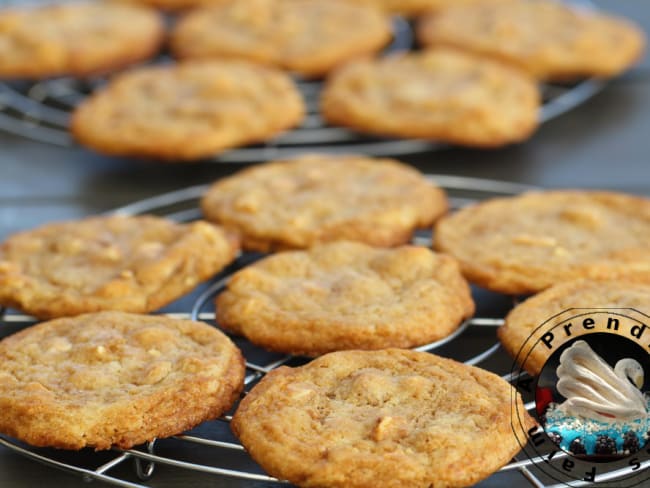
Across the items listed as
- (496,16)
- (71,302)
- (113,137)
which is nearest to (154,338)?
(71,302)

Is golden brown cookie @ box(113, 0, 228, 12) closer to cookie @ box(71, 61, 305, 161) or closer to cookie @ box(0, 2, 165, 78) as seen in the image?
cookie @ box(0, 2, 165, 78)

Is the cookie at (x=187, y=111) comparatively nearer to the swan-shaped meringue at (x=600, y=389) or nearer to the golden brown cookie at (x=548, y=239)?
the golden brown cookie at (x=548, y=239)

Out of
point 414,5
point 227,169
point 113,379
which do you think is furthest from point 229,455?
point 414,5

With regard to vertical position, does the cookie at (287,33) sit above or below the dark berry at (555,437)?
above

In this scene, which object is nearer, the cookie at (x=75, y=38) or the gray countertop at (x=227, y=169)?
the gray countertop at (x=227, y=169)

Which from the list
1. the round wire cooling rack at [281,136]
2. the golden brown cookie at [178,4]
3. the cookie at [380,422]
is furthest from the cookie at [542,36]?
the cookie at [380,422]

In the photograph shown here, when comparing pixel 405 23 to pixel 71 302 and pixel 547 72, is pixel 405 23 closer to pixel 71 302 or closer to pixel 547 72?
pixel 547 72

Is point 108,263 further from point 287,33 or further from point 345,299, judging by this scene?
point 287,33
